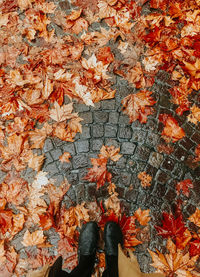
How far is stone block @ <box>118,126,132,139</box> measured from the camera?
9.33ft

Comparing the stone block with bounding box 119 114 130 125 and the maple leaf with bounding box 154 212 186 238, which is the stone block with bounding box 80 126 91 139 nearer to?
the stone block with bounding box 119 114 130 125

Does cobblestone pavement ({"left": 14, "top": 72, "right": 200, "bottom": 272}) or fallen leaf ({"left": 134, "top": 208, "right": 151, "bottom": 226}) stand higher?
cobblestone pavement ({"left": 14, "top": 72, "right": 200, "bottom": 272})

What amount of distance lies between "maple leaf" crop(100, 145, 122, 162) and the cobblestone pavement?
48 mm

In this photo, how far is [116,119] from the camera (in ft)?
9.50

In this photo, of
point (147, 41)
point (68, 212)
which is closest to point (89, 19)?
point (147, 41)

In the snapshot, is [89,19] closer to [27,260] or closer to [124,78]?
[124,78]

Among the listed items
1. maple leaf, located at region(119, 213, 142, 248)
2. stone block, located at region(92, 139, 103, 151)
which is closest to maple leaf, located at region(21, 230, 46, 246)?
maple leaf, located at region(119, 213, 142, 248)

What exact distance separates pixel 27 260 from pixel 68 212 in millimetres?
671

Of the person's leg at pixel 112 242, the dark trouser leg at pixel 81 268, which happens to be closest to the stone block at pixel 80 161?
the person's leg at pixel 112 242

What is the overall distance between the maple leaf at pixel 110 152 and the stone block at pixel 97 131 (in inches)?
6.1

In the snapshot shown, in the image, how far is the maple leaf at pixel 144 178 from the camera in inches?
107

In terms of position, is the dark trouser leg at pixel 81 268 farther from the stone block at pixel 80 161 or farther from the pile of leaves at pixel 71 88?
the stone block at pixel 80 161

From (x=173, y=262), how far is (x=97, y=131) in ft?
5.43

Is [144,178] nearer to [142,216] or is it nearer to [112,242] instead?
[142,216]
